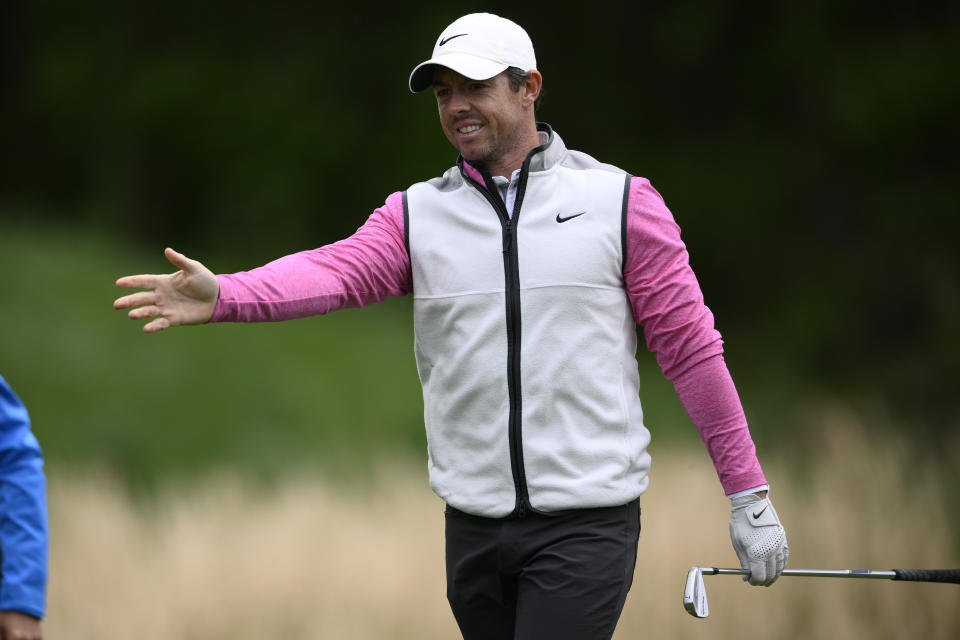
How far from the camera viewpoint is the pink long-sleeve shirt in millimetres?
2822

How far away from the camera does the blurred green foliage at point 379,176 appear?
35.3 ft

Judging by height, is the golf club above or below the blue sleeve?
below

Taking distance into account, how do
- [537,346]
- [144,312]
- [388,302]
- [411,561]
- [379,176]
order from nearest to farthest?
1. [144,312]
2. [537,346]
3. [411,561]
4. [388,302]
5. [379,176]

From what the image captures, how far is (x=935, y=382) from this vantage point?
10.9m

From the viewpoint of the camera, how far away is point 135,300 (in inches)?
103

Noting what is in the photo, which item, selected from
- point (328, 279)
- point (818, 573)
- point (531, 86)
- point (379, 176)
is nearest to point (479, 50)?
point (531, 86)

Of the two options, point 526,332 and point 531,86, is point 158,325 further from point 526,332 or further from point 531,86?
point 531,86

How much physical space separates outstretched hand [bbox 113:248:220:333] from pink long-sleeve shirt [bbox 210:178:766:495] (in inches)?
1.9

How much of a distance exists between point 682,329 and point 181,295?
100 centimetres

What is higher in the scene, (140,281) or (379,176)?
(379,176)

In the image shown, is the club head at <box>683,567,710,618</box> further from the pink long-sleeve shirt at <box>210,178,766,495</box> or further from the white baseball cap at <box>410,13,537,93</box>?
the white baseball cap at <box>410,13,537,93</box>

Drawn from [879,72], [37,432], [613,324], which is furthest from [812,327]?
[613,324]

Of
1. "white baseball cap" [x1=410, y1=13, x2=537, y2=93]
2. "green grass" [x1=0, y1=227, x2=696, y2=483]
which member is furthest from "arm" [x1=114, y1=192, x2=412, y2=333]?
"green grass" [x1=0, y1=227, x2=696, y2=483]

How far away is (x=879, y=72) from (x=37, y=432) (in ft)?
23.6
